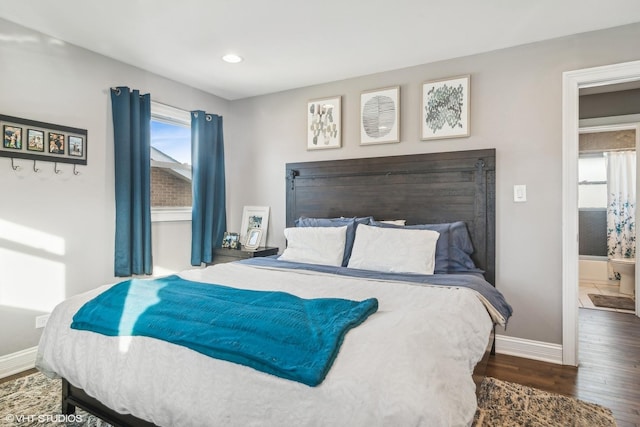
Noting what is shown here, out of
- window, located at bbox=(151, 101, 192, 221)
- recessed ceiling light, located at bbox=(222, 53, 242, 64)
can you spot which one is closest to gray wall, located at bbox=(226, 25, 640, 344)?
recessed ceiling light, located at bbox=(222, 53, 242, 64)

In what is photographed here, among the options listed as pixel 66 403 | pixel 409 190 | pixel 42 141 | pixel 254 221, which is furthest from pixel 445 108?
pixel 66 403

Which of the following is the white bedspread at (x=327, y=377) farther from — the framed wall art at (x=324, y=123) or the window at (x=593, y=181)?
the window at (x=593, y=181)

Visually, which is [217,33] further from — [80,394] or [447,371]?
[447,371]

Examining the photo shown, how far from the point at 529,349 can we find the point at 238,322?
8.41ft

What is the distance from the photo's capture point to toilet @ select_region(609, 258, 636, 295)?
192 inches

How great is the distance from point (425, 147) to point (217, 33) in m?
1.97

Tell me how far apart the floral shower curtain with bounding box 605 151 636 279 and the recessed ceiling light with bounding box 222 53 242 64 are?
5505 mm

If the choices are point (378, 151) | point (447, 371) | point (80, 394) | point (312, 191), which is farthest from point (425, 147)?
point (80, 394)

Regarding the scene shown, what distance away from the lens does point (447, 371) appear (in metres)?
1.30

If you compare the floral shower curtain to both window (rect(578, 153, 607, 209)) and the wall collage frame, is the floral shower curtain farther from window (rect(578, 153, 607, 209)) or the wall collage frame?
the wall collage frame

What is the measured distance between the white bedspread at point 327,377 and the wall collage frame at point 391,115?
177 centimetres

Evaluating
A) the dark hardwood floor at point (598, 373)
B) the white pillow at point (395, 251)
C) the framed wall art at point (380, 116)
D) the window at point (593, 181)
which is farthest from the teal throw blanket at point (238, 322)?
the window at point (593, 181)

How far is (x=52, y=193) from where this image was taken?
9.27 ft

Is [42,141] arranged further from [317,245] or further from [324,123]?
[324,123]
